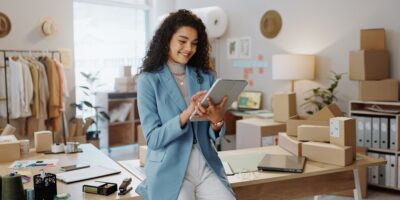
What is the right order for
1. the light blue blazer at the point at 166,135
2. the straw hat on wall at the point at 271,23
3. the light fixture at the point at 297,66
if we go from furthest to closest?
the straw hat on wall at the point at 271,23, the light fixture at the point at 297,66, the light blue blazer at the point at 166,135

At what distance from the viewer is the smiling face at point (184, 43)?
5.81 feet

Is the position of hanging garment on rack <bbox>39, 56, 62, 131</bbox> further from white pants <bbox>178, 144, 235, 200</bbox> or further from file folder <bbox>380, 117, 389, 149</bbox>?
white pants <bbox>178, 144, 235, 200</bbox>

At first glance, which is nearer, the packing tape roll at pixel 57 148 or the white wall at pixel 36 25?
the packing tape roll at pixel 57 148

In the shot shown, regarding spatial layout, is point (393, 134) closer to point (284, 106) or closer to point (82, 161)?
point (284, 106)

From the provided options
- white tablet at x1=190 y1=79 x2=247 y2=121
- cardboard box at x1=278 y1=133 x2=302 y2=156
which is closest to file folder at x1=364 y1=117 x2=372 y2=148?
cardboard box at x1=278 y1=133 x2=302 y2=156

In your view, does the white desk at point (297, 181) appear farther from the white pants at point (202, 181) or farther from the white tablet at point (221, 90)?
the white tablet at point (221, 90)

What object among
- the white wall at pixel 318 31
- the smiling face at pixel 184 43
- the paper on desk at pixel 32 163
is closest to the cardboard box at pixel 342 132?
the smiling face at pixel 184 43

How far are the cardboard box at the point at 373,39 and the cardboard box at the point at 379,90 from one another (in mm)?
376

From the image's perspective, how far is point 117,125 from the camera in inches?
264

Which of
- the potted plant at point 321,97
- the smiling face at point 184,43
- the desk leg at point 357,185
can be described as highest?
→ the smiling face at point 184,43

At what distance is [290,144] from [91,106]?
146 inches

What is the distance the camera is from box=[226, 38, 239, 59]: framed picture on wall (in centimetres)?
621

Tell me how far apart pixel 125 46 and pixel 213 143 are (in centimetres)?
553

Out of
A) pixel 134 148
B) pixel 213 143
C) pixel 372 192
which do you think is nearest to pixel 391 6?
pixel 372 192
